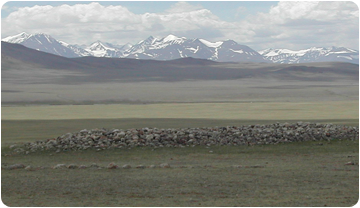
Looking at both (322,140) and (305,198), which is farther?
(322,140)

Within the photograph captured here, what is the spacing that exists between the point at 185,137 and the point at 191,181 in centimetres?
743

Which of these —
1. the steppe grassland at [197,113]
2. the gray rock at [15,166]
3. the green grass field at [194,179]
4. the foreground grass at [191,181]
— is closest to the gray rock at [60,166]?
the green grass field at [194,179]

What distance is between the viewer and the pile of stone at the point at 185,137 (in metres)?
17.5

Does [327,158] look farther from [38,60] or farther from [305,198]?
[38,60]

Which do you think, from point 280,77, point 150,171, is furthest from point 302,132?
point 280,77

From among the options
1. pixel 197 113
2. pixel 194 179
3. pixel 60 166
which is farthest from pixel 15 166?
pixel 197 113

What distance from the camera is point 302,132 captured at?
19.6 m

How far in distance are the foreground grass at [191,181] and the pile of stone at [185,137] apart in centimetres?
124

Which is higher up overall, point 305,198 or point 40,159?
point 305,198

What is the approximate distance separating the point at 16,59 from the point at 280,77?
75.3 m

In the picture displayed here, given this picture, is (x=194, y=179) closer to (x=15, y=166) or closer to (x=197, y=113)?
(x=15, y=166)

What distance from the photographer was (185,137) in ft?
60.6

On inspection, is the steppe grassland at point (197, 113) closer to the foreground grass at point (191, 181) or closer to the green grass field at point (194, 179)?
the green grass field at point (194, 179)

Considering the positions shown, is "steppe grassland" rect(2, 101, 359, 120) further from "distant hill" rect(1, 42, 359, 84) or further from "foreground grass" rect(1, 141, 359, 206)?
"distant hill" rect(1, 42, 359, 84)
